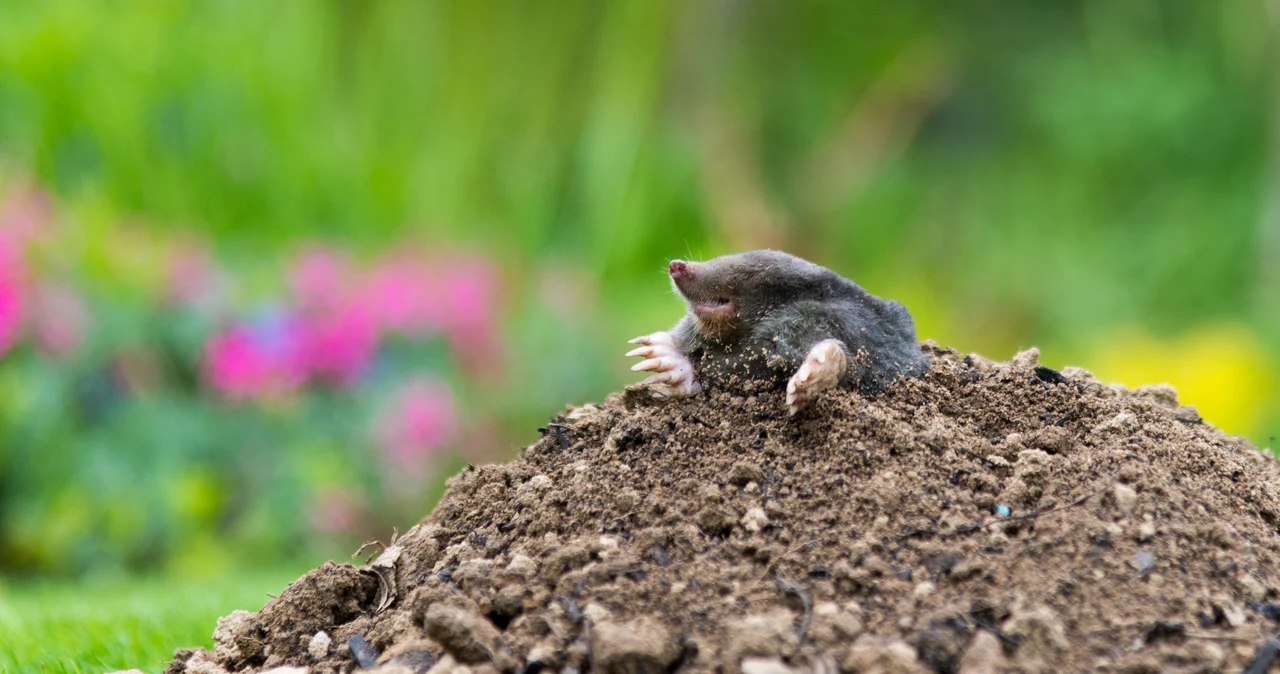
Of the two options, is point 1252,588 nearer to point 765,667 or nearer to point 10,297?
point 765,667

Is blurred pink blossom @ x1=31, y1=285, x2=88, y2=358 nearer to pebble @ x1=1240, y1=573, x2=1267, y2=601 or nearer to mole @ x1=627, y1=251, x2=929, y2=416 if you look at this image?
mole @ x1=627, y1=251, x2=929, y2=416

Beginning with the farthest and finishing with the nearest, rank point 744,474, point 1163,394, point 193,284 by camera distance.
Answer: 1. point 193,284
2. point 1163,394
3. point 744,474

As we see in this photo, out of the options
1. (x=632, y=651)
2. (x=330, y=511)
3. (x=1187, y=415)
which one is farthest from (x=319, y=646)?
(x=330, y=511)

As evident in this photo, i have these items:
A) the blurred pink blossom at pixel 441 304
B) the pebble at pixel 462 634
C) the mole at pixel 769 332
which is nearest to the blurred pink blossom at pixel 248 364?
the blurred pink blossom at pixel 441 304

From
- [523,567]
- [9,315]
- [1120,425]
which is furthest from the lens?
[9,315]

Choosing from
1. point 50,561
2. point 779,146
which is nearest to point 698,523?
point 50,561

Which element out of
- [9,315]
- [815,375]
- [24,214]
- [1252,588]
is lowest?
[1252,588]
